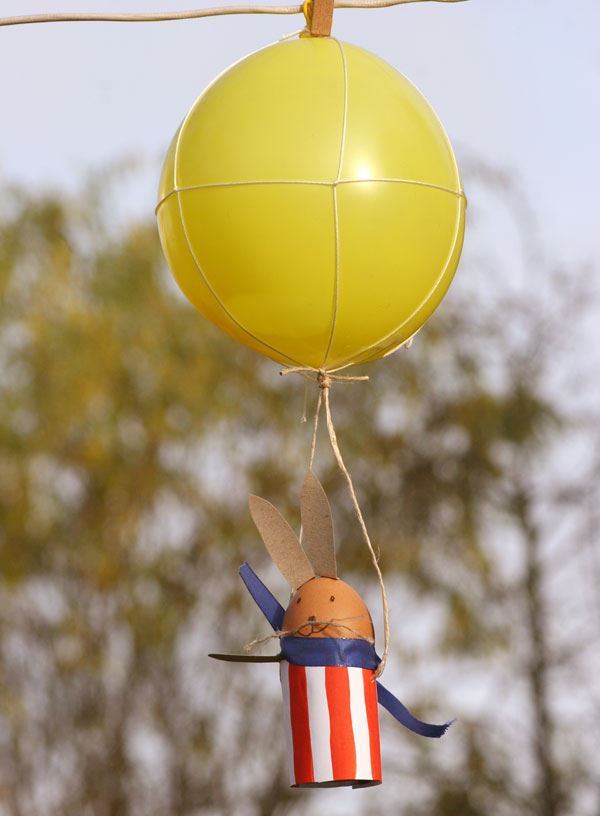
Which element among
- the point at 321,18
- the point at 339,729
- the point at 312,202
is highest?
the point at 321,18

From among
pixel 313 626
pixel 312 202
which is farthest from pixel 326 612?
pixel 312 202

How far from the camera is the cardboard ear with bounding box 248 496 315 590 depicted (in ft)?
4.76

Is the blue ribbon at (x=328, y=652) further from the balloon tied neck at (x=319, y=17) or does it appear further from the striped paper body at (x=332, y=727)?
the balloon tied neck at (x=319, y=17)

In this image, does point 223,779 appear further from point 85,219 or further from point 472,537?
point 85,219

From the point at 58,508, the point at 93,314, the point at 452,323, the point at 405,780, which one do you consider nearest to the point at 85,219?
the point at 93,314

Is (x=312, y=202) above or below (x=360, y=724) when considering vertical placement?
above

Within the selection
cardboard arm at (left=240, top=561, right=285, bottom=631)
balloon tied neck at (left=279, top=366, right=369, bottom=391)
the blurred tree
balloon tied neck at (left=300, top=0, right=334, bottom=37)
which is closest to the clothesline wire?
balloon tied neck at (left=300, top=0, right=334, bottom=37)

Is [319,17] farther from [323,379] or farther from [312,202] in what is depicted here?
[323,379]

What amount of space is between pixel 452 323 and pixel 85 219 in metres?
1.48

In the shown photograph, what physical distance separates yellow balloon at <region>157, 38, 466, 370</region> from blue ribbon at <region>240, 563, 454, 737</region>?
0.87ft

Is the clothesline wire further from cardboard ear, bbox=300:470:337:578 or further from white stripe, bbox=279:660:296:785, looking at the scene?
white stripe, bbox=279:660:296:785

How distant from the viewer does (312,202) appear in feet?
4.69

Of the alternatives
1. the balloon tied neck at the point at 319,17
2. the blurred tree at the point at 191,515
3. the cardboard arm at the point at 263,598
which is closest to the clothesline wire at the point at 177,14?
the balloon tied neck at the point at 319,17

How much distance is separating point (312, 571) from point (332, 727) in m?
0.17
